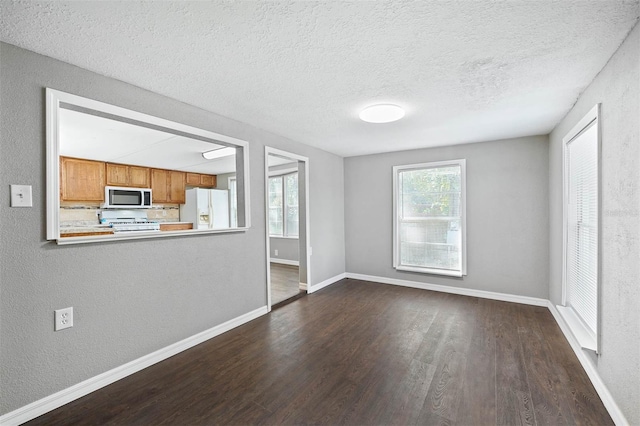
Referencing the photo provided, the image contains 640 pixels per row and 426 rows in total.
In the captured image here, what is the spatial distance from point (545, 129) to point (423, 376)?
330cm

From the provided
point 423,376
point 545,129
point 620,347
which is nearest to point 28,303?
point 423,376

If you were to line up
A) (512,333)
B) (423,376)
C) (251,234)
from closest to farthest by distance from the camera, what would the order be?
(423,376), (512,333), (251,234)

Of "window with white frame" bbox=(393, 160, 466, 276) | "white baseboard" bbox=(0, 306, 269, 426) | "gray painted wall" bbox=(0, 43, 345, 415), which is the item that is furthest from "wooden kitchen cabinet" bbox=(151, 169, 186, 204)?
"window with white frame" bbox=(393, 160, 466, 276)

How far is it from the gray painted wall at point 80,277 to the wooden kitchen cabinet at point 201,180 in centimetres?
415

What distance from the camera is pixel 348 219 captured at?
527cm

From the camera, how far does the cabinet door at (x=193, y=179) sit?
6663mm

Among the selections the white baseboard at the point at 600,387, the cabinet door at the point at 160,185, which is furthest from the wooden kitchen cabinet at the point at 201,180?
the white baseboard at the point at 600,387

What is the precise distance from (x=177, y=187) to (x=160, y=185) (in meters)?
0.38

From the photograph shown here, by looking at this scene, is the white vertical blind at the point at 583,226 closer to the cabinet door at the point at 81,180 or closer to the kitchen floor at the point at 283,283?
the kitchen floor at the point at 283,283

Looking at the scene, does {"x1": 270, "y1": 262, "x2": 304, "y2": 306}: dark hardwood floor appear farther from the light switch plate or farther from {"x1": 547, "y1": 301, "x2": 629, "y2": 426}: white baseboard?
{"x1": 547, "y1": 301, "x2": 629, "y2": 426}: white baseboard

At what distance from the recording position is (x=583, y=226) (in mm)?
2516

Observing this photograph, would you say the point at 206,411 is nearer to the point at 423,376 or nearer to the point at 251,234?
the point at 423,376

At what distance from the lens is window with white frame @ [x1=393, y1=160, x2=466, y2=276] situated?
14.1ft

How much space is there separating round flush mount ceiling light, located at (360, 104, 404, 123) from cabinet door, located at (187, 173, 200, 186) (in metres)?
5.20
